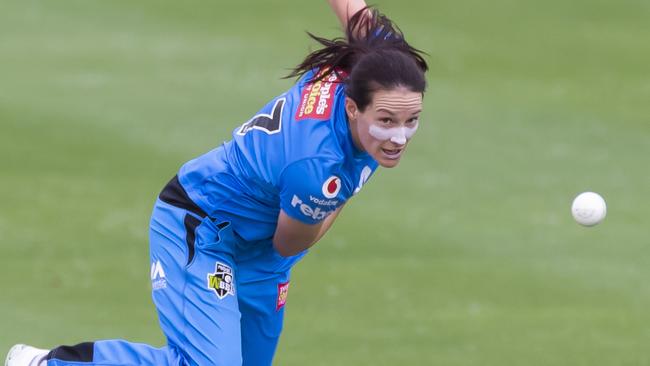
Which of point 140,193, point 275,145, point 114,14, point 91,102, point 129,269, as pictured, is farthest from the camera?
point 114,14

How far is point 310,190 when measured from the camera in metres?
7.34

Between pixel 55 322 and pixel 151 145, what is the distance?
3.24 meters

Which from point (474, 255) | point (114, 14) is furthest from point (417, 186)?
point (114, 14)

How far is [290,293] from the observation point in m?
11.6

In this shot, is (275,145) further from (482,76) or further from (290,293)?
(482,76)

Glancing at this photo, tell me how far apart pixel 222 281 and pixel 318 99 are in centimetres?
117

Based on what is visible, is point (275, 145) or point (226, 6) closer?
point (275, 145)

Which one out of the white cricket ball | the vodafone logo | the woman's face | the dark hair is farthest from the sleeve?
the white cricket ball

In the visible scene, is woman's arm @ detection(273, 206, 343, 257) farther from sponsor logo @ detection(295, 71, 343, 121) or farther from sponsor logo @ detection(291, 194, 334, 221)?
sponsor logo @ detection(295, 71, 343, 121)

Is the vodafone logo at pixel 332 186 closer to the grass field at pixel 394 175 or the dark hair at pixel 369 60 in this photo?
the dark hair at pixel 369 60

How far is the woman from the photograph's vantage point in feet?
24.0

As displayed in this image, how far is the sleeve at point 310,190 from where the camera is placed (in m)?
7.30

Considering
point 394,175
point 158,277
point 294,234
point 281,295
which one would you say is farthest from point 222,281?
point 394,175

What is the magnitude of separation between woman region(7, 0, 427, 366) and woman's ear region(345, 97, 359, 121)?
1cm
